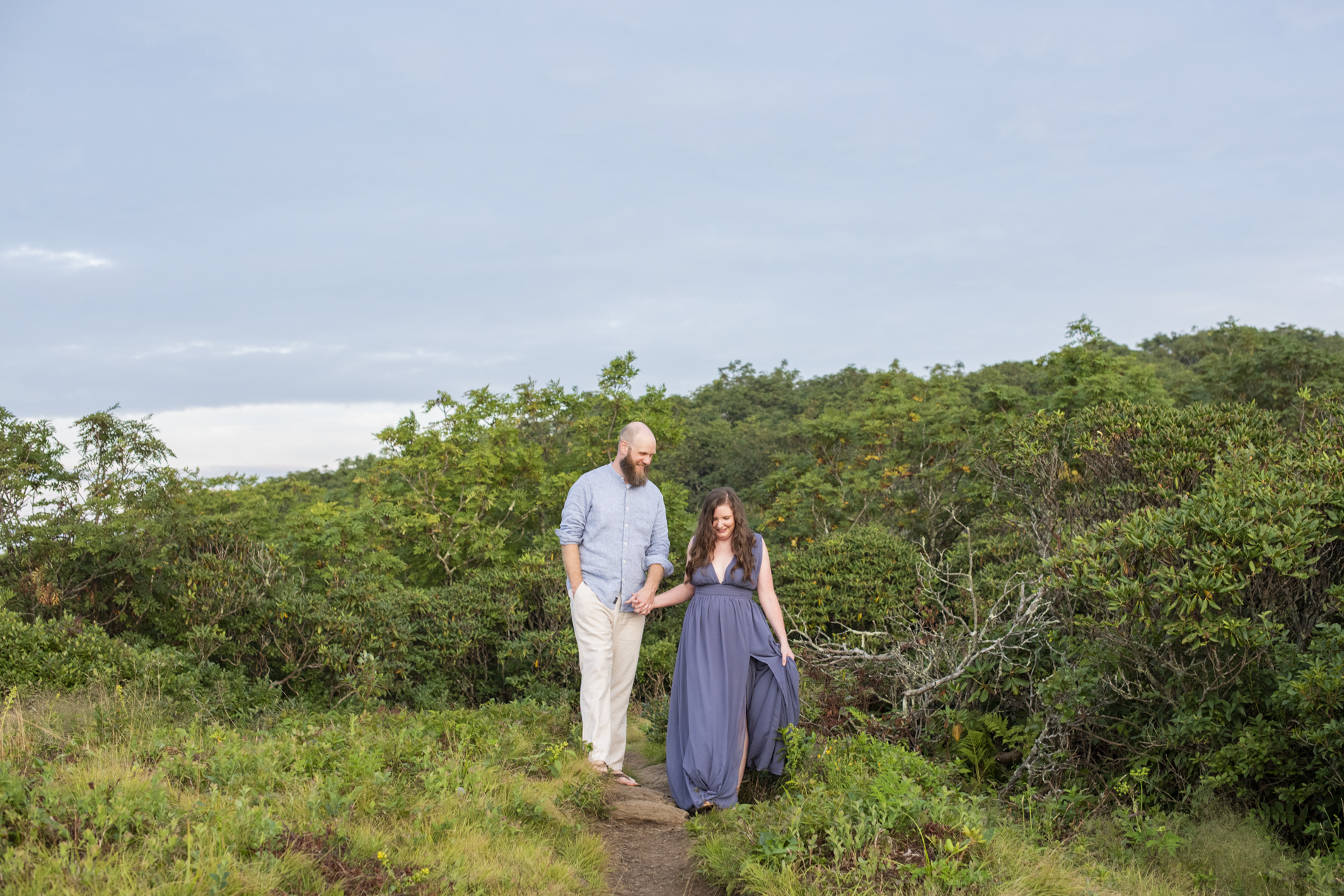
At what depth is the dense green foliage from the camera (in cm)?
547

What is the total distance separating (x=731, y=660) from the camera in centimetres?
541

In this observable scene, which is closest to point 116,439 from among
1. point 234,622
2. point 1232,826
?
point 234,622

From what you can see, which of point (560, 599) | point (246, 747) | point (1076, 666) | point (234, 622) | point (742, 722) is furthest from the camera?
point (560, 599)

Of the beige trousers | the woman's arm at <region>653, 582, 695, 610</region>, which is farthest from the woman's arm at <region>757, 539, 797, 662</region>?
the beige trousers

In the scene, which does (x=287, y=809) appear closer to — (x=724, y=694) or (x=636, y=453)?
(x=724, y=694)

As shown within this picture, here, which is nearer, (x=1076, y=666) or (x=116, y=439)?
(x=1076, y=666)

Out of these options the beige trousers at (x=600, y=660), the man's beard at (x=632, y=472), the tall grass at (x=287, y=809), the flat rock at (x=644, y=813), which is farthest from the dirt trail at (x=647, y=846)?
the man's beard at (x=632, y=472)

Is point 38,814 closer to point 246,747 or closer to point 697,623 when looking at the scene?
point 246,747

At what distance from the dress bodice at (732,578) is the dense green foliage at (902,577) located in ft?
4.55

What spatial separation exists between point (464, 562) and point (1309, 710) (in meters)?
10.6

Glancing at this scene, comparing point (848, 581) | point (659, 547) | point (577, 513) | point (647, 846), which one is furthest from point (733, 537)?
point (848, 581)

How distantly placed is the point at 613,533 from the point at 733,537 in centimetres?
77

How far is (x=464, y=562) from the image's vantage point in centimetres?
1346

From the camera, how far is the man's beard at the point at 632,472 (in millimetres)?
5707
